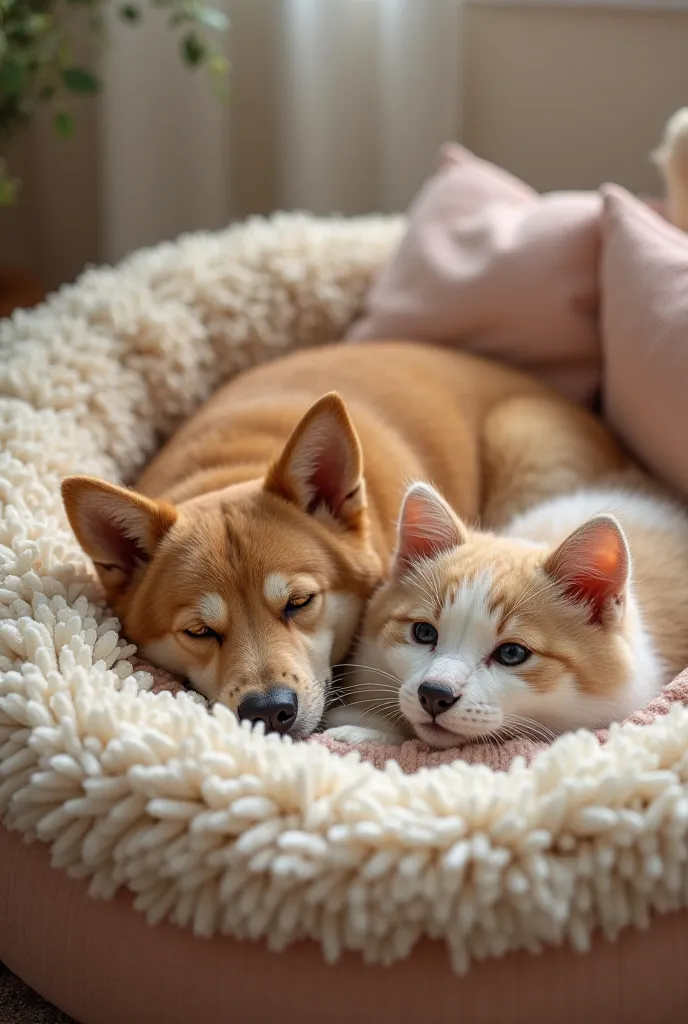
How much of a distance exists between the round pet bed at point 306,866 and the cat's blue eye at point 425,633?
243mm

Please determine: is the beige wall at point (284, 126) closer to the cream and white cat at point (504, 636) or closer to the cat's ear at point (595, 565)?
the cream and white cat at point (504, 636)

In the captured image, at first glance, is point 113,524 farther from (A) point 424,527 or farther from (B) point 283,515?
(A) point 424,527

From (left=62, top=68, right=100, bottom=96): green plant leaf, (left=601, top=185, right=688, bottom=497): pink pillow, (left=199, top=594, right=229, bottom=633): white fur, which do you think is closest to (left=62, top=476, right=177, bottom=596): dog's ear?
(left=199, top=594, right=229, bottom=633): white fur

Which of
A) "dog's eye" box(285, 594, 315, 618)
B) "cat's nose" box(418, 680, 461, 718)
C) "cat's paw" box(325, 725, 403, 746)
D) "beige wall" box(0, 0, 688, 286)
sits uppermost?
"beige wall" box(0, 0, 688, 286)

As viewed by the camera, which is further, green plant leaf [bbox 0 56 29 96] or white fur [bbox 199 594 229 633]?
green plant leaf [bbox 0 56 29 96]

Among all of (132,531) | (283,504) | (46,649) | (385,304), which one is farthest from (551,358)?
(46,649)

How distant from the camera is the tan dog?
1411 millimetres

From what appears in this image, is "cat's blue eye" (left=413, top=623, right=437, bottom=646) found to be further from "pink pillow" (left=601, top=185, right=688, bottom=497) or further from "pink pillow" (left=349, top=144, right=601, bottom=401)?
"pink pillow" (left=349, top=144, right=601, bottom=401)

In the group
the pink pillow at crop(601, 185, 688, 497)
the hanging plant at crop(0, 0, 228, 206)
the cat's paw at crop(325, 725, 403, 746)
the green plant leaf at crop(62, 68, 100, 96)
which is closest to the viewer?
the cat's paw at crop(325, 725, 403, 746)

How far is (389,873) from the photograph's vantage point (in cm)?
103

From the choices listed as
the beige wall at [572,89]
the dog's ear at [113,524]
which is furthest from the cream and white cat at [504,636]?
the beige wall at [572,89]

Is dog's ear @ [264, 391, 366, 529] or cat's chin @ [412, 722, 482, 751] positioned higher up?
dog's ear @ [264, 391, 366, 529]

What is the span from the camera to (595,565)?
4.25ft

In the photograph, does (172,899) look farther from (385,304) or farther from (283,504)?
(385,304)
